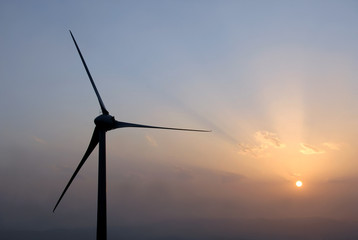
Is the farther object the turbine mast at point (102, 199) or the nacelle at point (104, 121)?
the nacelle at point (104, 121)

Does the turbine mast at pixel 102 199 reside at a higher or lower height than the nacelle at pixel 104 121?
lower

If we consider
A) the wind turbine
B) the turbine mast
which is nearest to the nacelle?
the wind turbine

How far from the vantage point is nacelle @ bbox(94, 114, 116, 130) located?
1938 inches

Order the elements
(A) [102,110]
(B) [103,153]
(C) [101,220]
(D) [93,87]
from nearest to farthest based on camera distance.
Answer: (C) [101,220] < (B) [103,153] < (A) [102,110] < (D) [93,87]

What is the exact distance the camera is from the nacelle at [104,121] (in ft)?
161

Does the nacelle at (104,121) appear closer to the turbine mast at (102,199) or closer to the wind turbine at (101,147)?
the wind turbine at (101,147)

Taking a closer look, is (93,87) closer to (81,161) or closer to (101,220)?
(81,161)

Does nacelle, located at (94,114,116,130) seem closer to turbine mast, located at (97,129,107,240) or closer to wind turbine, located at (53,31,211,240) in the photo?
wind turbine, located at (53,31,211,240)

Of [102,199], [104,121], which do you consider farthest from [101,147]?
[102,199]

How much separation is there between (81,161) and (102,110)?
30.6 feet

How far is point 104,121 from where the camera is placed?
161 ft

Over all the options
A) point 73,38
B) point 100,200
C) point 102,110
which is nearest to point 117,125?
point 102,110

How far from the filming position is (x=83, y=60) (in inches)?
2203

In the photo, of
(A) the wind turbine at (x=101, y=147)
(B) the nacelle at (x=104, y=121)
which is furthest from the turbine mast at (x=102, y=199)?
(B) the nacelle at (x=104, y=121)
